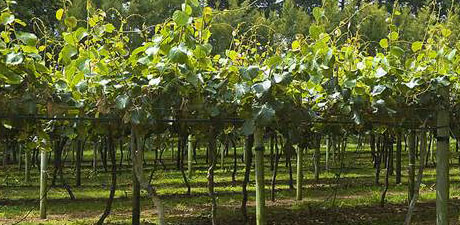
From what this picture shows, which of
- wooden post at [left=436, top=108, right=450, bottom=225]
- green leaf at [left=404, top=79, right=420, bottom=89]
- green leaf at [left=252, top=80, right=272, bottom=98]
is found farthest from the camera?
wooden post at [left=436, top=108, right=450, bottom=225]

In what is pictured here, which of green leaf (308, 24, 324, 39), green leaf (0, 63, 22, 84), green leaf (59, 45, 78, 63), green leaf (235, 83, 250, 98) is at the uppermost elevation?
green leaf (308, 24, 324, 39)

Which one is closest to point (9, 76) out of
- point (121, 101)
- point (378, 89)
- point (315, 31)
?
point (121, 101)

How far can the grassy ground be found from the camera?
593 cm

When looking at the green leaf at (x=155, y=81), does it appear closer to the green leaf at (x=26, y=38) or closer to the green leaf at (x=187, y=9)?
the green leaf at (x=187, y=9)

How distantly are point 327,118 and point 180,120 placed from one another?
1233 millimetres

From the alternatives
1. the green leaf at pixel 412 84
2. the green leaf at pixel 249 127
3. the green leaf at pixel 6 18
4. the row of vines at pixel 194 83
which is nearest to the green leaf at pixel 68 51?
the row of vines at pixel 194 83

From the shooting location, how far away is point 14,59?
236 centimetres

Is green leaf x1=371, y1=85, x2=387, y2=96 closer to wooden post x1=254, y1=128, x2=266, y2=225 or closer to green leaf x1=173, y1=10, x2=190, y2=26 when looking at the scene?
wooden post x1=254, y1=128, x2=266, y2=225

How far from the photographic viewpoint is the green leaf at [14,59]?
2.35m

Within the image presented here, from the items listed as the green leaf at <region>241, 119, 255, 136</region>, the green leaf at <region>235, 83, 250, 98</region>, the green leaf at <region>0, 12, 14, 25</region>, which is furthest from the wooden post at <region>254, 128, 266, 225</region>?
the green leaf at <region>0, 12, 14, 25</region>

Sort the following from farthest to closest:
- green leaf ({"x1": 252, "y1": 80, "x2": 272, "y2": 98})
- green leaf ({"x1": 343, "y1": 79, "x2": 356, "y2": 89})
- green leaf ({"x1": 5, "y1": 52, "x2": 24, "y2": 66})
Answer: green leaf ({"x1": 343, "y1": 79, "x2": 356, "y2": 89})
green leaf ({"x1": 252, "y1": 80, "x2": 272, "y2": 98})
green leaf ({"x1": 5, "y1": 52, "x2": 24, "y2": 66})

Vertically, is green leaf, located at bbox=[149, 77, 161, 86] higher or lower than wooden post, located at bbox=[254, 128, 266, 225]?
higher

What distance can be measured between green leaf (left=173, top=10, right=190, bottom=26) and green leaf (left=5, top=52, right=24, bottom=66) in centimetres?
75

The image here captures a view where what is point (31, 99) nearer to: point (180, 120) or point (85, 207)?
point (180, 120)
